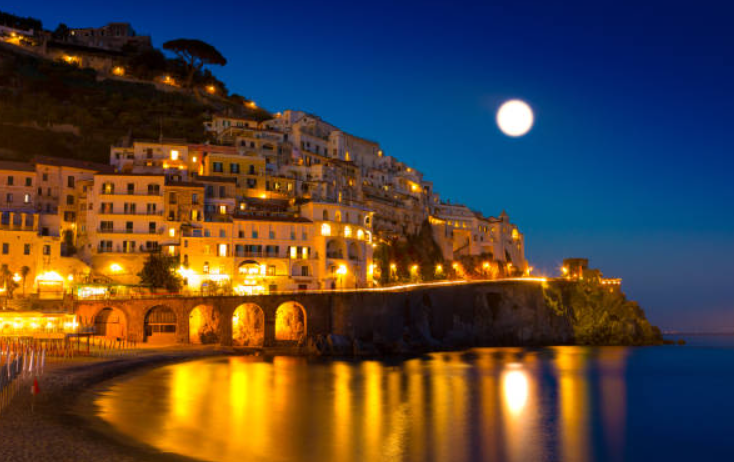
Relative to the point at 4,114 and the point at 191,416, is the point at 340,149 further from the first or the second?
the point at 191,416

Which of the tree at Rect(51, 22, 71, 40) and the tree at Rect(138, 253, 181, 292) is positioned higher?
the tree at Rect(51, 22, 71, 40)

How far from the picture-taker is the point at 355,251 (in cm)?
7381

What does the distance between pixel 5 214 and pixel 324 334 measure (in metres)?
31.9

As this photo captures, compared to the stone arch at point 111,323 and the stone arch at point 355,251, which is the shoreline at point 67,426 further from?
the stone arch at point 355,251

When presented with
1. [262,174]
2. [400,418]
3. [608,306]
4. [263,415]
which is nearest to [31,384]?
[263,415]

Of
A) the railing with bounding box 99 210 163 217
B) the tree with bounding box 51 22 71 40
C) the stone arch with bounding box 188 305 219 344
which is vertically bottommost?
the stone arch with bounding box 188 305 219 344

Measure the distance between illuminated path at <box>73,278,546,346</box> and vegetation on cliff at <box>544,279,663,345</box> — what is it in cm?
3152

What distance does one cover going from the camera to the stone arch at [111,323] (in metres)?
55.7

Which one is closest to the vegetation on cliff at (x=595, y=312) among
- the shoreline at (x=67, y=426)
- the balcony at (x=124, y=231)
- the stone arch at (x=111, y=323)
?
the balcony at (x=124, y=231)

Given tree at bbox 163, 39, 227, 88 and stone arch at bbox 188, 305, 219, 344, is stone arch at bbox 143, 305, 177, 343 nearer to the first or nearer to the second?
stone arch at bbox 188, 305, 219, 344

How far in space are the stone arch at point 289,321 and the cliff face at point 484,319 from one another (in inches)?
160

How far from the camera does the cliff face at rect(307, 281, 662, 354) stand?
5872 cm

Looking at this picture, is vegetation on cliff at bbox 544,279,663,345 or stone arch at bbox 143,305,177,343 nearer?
stone arch at bbox 143,305,177,343

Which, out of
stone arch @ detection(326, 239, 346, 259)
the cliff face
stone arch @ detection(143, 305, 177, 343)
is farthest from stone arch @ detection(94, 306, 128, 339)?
stone arch @ detection(326, 239, 346, 259)
